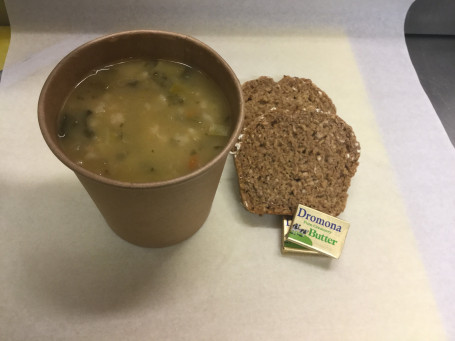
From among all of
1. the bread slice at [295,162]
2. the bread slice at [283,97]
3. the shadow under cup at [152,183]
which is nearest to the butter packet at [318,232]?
the bread slice at [295,162]

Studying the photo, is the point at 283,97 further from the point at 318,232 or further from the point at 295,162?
the point at 318,232

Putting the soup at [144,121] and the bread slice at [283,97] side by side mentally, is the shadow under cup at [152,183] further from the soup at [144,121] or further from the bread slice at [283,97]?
the bread slice at [283,97]

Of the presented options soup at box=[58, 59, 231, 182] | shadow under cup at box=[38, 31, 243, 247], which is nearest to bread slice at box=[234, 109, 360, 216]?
shadow under cup at box=[38, 31, 243, 247]

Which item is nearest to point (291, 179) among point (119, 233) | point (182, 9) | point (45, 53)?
point (119, 233)

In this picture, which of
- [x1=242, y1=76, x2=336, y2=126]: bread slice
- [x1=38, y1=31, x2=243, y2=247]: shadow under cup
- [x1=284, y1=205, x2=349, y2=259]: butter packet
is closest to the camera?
[x1=38, y1=31, x2=243, y2=247]: shadow under cup

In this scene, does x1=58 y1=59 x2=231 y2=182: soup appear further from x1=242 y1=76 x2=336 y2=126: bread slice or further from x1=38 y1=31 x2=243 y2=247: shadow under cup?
x1=242 y1=76 x2=336 y2=126: bread slice

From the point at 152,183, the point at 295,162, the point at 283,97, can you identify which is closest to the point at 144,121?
the point at 152,183
